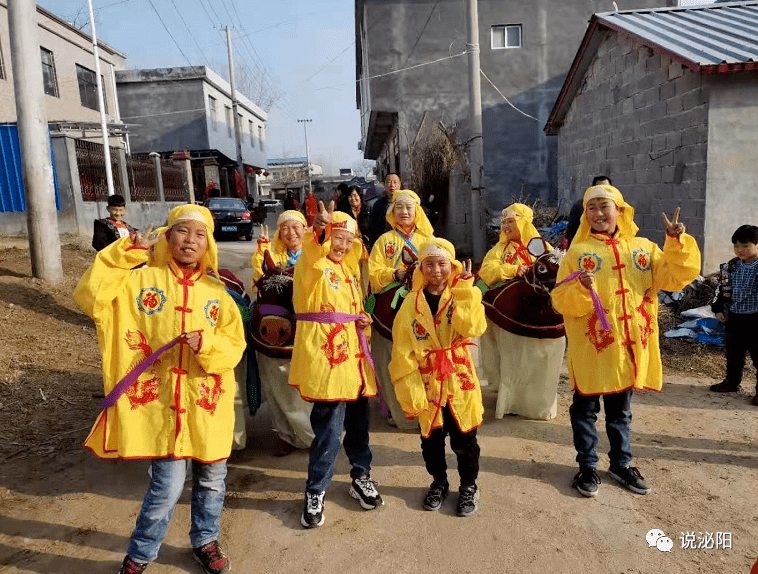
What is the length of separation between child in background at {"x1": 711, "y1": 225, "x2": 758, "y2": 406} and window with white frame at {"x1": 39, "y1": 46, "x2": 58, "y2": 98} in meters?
19.5

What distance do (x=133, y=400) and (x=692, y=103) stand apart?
722cm

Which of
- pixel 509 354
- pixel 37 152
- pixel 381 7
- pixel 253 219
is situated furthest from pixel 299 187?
pixel 509 354

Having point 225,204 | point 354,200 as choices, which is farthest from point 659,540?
point 225,204

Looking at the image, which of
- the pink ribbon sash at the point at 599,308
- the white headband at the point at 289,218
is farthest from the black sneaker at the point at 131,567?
the pink ribbon sash at the point at 599,308

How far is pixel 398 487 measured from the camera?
3555 millimetres

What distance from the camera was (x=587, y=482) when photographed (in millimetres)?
3371

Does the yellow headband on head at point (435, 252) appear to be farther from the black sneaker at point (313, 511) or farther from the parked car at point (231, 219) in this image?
the parked car at point (231, 219)

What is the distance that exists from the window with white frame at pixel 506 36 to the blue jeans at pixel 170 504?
16.3 meters

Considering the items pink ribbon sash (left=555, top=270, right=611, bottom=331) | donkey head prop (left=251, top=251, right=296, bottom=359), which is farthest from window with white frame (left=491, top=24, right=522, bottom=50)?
pink ribbon sash (left=555, top=270, right=611, bottom=331)

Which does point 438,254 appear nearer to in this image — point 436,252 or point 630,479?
point 436,252

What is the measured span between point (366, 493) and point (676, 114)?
21.8 feet

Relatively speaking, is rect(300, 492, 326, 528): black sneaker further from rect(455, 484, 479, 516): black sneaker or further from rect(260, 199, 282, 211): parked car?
rect(260, 199, 282, 211): parked car

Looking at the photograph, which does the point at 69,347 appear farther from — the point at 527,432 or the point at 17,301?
the point at 527,432

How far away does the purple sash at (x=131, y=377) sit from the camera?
2590 mm
